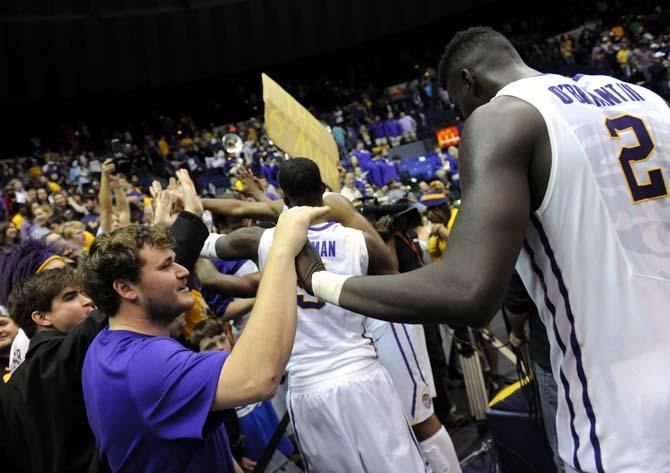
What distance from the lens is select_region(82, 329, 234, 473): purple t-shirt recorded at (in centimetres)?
147

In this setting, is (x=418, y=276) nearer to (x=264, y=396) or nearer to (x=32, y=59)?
(x=264, y=396)

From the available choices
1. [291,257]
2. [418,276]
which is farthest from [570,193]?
[291,257]

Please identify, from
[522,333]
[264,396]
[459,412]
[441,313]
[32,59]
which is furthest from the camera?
[32,59]

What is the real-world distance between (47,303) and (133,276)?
754 millimetres

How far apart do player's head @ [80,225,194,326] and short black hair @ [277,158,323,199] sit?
103 cm

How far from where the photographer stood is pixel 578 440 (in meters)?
1.26

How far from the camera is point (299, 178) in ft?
9.00

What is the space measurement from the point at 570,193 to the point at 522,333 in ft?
6.45

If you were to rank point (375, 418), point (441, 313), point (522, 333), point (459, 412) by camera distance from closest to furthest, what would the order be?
point (441, 313)
point (375, 418)
point (522, 333)
point (459, 412)

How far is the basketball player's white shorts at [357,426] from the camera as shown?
254 cm

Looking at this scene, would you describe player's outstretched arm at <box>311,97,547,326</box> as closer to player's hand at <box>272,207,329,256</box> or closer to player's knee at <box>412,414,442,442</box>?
player's hand at <box>272,207,329,256</box>

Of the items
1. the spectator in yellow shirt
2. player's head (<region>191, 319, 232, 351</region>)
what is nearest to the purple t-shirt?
player's head (<region>191, 319, 232, 351</region>)

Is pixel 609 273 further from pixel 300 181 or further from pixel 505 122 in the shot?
pixel 300 181

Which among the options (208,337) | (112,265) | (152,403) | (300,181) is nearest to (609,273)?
(152,403)
